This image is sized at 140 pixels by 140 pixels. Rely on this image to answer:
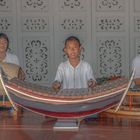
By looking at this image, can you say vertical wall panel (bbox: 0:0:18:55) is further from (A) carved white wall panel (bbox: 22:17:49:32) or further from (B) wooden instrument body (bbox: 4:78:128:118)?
(B) wooden instrument body (bbox: 4:78:128:118)

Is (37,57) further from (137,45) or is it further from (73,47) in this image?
(73,47)

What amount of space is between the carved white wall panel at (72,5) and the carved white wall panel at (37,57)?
17.0 inches

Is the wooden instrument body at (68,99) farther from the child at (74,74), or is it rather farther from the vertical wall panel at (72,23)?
the vertical wall panel at (72,23)

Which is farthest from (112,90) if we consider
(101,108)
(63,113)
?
(63,113)

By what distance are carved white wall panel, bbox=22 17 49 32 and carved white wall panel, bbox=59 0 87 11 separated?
0.82ft

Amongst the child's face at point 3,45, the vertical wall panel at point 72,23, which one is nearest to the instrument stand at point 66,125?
the child's face at point 3,45

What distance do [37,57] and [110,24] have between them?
96cm

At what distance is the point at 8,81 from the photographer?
3.29m

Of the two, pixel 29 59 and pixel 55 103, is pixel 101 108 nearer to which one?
pixel 55 103

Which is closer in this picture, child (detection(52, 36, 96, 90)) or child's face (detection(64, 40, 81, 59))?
child's face (detection(64, 40, 81, 59))

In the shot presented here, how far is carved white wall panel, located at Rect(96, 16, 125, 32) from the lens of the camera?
5.96 m

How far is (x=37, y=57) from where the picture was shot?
604 centimetres

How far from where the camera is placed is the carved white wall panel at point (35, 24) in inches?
236

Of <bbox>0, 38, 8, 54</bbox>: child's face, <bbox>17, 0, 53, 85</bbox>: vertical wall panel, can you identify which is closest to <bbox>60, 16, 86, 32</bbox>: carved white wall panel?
<bbox>17, 0, 53, 85</bbox>: vertical wall panel
